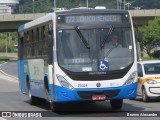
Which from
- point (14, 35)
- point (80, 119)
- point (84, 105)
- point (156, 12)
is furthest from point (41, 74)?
point (14, 35)

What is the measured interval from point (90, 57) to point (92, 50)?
0.21 m

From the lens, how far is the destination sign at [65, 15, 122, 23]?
16.7 m

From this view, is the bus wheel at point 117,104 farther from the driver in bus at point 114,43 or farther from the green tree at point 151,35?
the green tree at point 151,35

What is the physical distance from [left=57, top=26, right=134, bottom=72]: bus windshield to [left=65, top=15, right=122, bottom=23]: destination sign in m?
0.26

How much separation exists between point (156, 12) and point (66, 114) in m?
70.7

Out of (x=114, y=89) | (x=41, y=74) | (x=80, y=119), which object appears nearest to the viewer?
(x=80, y=119)

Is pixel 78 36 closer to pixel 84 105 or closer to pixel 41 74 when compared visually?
pixel 41 74

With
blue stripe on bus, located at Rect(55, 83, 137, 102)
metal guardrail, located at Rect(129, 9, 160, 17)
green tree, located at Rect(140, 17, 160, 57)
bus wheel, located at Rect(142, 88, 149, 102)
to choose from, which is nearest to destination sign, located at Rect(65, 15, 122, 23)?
blue stripe on bus, located at Rect(55, 83, 137, 102)

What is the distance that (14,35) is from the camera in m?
192

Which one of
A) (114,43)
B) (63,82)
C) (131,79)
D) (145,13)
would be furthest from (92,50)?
(145,13)

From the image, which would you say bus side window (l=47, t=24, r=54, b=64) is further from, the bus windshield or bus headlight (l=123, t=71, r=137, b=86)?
bus headlight (l=123, t=71, r=137, b=86)

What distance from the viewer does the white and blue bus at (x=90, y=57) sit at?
1617cm

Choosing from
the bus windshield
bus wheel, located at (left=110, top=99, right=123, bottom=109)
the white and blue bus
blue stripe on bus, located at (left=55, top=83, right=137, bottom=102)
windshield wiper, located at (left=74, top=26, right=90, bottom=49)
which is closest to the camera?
blue stripe on bus, located at (left=55, top=83, right=137, bottom=102)

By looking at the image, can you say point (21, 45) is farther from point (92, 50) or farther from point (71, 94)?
point (71, 94)
